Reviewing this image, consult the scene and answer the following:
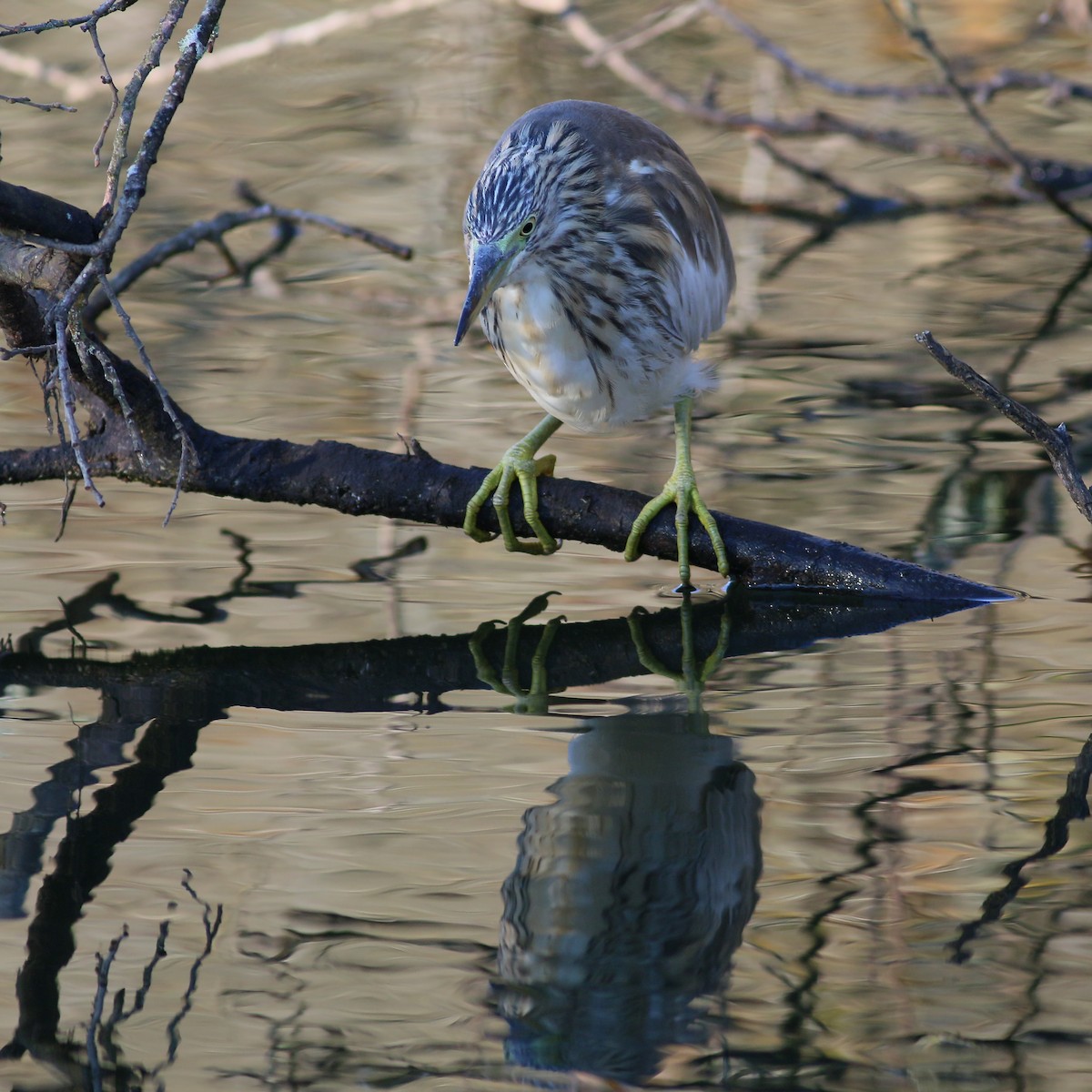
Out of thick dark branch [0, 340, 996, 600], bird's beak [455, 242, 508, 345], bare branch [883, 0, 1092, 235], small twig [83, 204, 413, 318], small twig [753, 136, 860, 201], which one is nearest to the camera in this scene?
bird's beak [455, 242, 508, 345]

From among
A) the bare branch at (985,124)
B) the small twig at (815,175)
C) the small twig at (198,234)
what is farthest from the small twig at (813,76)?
the small twig at (198,234)

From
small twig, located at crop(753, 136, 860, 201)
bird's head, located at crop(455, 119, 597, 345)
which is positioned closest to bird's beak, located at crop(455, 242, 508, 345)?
bird's head, located at crop(455, 119, 597, 345)

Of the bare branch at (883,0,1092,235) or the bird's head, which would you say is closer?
the bird's head

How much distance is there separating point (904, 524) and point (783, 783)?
1.35 meters

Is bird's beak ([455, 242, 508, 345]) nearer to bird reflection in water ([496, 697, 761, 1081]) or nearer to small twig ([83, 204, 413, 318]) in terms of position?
bird reflection in water ([496, 697, 761, 1081])

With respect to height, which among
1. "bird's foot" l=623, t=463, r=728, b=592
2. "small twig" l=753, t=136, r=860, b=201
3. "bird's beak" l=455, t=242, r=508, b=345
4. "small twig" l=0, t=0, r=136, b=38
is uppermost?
"small twig" l=753, t=136, r=860, b=201

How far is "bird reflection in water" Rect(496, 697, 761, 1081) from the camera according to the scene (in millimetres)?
2070

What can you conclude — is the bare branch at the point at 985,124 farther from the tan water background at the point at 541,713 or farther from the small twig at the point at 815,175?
the small twig at the point at 815,175

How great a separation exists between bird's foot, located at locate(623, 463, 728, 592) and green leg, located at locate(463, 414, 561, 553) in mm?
215

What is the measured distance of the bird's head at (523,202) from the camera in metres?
2.96

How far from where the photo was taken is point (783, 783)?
8.91ft

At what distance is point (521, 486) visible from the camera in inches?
141

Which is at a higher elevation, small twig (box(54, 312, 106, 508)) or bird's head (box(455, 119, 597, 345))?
bird's head (box(455, 119, 597, 345))

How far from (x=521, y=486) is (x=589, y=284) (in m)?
0.57
